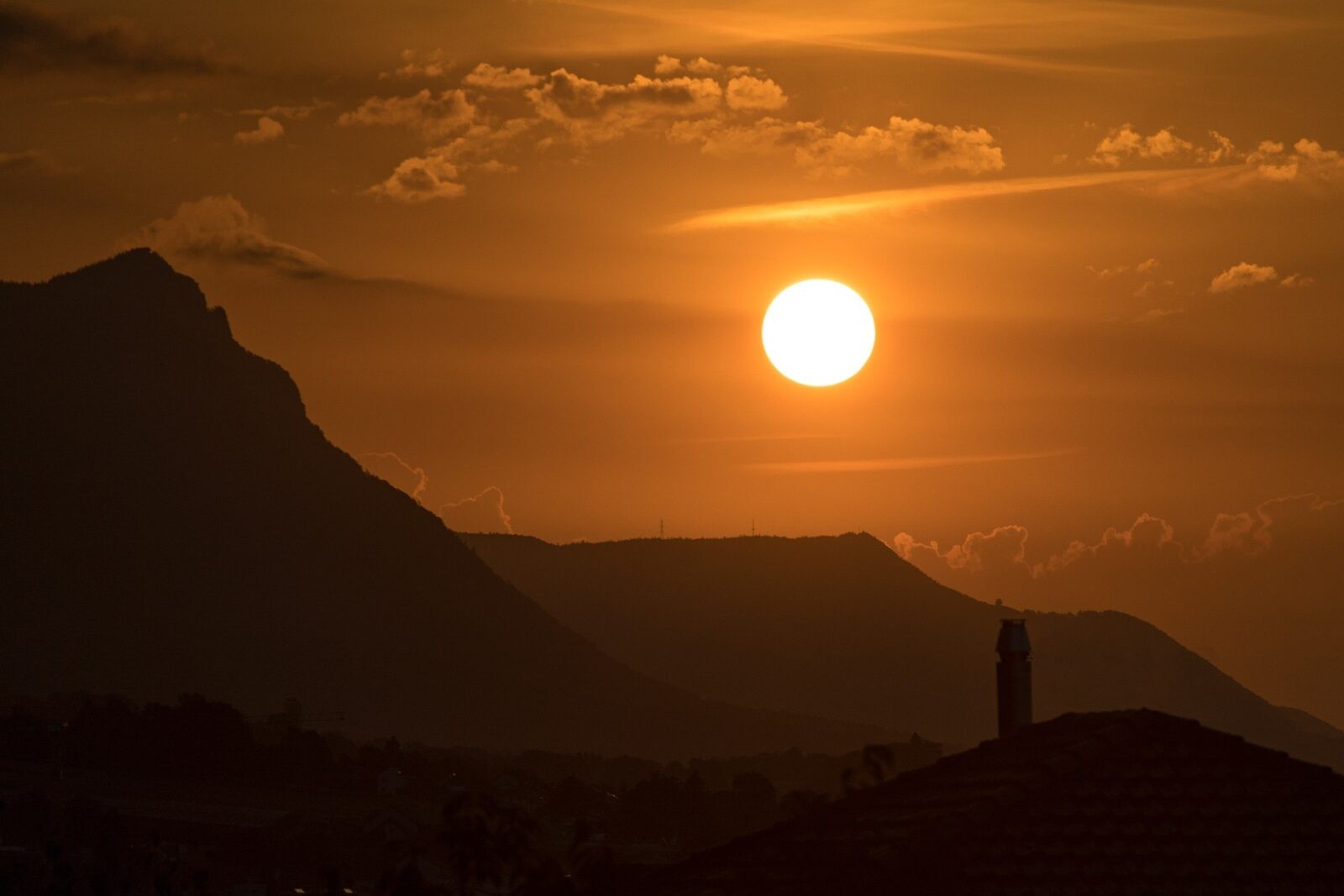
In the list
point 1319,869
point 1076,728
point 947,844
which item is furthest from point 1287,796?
point 947,844

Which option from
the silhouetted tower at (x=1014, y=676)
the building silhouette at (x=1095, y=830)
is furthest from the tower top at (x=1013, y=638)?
the building silhouette at (x=1095, y=830)

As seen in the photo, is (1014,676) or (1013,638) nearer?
(1013,638)

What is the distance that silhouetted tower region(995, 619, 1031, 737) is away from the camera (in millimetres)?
22656

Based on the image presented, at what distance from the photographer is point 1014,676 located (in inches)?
901

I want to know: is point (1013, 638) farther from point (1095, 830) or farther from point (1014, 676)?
point (1095, 830)

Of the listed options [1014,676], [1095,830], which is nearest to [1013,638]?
[1014,676]

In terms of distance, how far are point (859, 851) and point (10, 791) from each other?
330 feet

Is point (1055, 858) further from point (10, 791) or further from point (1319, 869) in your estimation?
point (10, 791)

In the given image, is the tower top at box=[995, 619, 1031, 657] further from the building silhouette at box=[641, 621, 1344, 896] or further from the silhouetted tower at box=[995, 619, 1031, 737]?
the building silhouette at box=[641, 621, 1344, 896]

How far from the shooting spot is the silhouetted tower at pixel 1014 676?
892 inches

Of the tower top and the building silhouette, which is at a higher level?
the tower top

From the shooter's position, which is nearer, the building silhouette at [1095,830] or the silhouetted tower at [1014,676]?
the building silhouette at [1095,830]

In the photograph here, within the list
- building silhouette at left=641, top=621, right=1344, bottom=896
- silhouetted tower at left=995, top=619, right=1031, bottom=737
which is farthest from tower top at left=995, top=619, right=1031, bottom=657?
building silhouette at left=641, top=621, right=1344, bottom=896

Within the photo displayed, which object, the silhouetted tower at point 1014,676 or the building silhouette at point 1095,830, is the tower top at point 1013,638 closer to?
the silhouetted tower at point 1014,676
